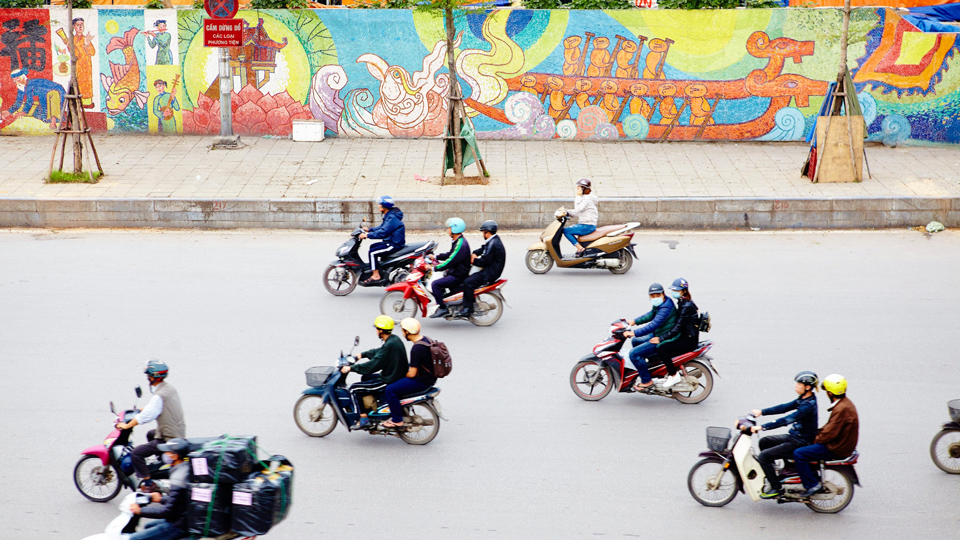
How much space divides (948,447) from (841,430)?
58.7 inches

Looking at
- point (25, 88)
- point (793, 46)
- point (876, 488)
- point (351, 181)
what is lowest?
point (876, 488)

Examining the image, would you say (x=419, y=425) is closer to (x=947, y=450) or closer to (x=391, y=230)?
(x=391, y=230)

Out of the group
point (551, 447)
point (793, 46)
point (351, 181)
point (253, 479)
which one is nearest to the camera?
point (253, 479)

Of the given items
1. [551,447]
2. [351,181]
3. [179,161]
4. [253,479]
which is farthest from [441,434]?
[179,161]

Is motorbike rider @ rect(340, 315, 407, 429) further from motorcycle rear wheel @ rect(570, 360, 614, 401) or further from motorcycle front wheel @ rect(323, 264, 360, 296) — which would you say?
motorcycle front wheel @ rect(323, 264, 360, 296)

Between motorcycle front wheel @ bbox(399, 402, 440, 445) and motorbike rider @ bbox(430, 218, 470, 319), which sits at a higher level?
motorbike rider @ bbox(430, 218, 470, 319)

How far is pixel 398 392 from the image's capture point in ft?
25.9

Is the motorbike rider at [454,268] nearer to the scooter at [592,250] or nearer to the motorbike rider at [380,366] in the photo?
the scooter at [592,250]

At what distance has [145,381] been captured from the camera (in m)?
9.16

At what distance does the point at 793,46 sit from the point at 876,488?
1438cm

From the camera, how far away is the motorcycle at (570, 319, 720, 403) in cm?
872

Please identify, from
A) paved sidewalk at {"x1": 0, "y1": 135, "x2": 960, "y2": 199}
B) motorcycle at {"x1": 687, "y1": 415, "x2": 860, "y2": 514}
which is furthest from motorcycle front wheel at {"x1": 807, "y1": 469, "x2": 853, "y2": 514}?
paved sidewalk at {"x1": 0, "y1": 135, "x2": 960, "y2": 199}

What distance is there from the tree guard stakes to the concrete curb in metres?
4.17

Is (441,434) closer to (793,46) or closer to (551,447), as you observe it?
(551,447)
